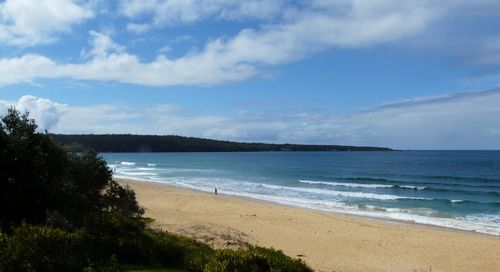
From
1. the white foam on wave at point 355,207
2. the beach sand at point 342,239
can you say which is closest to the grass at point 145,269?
the beach sand at point 342,239

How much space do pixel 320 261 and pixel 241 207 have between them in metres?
14.8

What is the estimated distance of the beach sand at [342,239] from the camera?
16047 mm

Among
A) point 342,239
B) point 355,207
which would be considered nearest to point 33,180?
point 342,239

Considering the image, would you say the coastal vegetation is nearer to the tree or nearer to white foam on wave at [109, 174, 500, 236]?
the tree

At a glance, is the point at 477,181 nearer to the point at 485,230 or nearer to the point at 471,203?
the point at 471,203

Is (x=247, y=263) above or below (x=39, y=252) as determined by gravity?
below

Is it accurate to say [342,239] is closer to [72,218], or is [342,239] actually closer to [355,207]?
[355,207]

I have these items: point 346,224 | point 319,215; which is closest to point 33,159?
point 346,224

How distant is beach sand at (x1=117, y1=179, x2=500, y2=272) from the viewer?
1605cm

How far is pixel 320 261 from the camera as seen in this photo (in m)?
15.7

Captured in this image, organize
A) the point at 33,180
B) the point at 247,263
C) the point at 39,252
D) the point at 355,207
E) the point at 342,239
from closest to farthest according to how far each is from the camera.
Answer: the point at 39,252, the point at 247,263, the point at 33,180, the point at 342,239, the point at 355,207

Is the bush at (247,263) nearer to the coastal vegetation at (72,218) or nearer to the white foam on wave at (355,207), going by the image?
the coastal vegetation at (72,218)

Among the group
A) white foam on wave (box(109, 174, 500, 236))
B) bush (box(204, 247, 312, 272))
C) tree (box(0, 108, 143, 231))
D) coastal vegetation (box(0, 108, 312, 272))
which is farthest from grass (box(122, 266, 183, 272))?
white foam on wave (box(109, 174, 500, 236))

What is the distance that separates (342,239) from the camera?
19.9 meters
